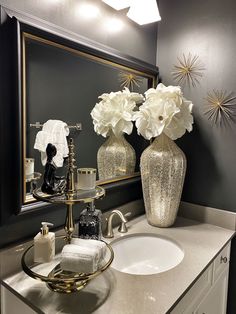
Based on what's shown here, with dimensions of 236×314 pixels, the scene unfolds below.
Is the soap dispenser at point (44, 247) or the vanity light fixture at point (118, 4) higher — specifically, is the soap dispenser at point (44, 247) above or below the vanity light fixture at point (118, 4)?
below

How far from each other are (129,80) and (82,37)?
0.42 metres

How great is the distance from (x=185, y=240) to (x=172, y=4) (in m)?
1.40

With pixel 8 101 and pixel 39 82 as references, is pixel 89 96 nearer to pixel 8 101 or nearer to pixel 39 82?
pixel 39 82

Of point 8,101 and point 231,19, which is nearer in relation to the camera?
point 8,101

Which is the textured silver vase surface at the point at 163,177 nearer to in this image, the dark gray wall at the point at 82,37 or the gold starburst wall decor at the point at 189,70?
the dark gray wall at the point at 82,37

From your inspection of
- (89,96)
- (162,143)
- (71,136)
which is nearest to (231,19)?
(162,143)

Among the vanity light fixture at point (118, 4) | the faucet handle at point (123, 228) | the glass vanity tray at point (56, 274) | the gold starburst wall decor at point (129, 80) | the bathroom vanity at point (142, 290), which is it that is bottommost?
the bathroom vanity at point (142, 290)

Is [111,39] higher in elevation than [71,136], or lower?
higher

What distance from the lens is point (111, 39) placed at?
4.43ft

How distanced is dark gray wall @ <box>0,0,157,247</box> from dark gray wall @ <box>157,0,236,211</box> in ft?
0.49

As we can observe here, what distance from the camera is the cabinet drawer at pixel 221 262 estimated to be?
121 centimetres

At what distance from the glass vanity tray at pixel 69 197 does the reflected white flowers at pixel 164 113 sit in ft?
1.63

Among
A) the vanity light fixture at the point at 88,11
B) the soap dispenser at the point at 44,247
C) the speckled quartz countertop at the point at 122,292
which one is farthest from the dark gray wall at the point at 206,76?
the soap dispenser at the point at 44,247

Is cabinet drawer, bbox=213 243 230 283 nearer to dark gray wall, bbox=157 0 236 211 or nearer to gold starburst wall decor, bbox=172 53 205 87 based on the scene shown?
dark gray wall, bbox=157 0 236 211
